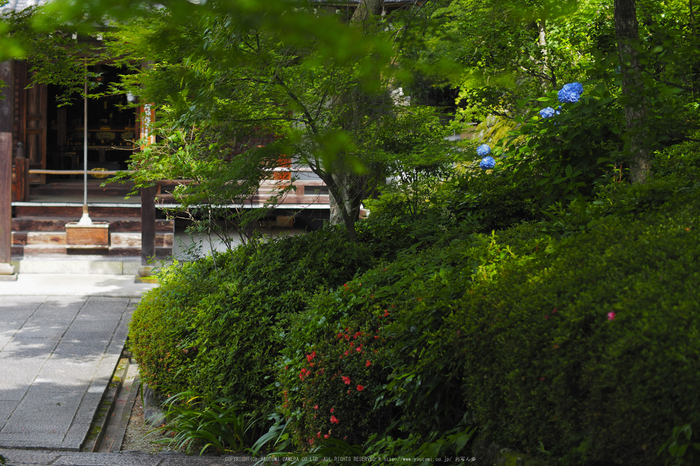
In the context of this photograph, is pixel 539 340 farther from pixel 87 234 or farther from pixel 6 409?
pixel 87 234

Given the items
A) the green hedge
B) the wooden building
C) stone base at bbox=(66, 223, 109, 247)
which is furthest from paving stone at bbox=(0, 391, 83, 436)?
stone base at bbox=(66, 223, 109, 247)

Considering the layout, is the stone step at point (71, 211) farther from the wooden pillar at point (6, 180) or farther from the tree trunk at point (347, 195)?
the tree trunk at point (347, 195)

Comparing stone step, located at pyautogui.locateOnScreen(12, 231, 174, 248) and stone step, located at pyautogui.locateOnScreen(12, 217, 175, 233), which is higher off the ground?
stone step, located at pyautogui.locateOnScreen(12, 217, 175, 233)

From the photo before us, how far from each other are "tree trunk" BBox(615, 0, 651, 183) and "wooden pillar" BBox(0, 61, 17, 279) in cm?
Result: 1014

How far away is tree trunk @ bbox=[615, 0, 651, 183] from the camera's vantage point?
136 inches

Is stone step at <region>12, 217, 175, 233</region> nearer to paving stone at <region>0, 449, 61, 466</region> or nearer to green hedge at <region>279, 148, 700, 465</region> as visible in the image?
paving stone at <region>0, 449, 61, 466</region>

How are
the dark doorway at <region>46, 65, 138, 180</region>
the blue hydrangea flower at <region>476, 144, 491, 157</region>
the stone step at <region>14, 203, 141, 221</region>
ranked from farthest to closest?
the dark doorway at <region>46, 65, 138, 180</region>, the stone step at <region>14, 203, 141, 221</region>, the blue hydrangea flower at <region>476, 144, 491, 157</region>

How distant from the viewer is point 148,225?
10.7m

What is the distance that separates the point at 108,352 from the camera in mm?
6676

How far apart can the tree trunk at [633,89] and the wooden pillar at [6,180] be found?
33.3ft

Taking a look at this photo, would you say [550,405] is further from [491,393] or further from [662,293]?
[662,293]

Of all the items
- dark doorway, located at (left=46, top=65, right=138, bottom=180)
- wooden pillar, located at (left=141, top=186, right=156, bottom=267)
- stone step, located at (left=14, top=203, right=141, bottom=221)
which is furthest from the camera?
dark doorway, located at (left=46, top=65, right=138, bottom=180)

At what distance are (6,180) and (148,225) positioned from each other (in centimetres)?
262

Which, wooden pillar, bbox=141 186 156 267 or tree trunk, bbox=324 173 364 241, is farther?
wooden pillar, bbox=141 186 156 267
